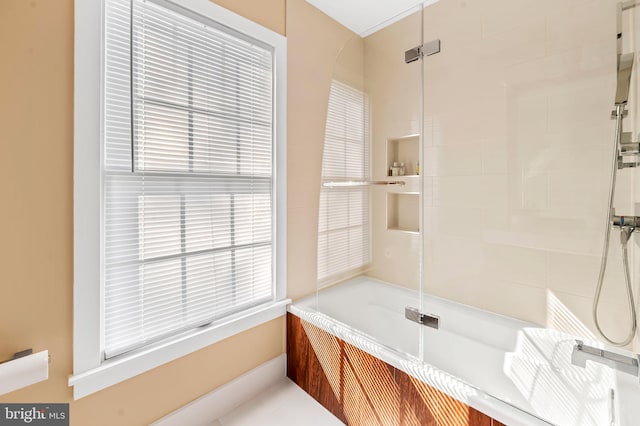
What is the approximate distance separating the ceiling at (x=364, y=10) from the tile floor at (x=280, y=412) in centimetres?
244

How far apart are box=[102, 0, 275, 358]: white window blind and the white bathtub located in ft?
2.06

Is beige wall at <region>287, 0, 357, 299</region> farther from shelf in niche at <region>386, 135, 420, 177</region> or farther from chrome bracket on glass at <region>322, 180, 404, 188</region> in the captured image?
shelf in niche at <region>386, 135, 420, 177</region>

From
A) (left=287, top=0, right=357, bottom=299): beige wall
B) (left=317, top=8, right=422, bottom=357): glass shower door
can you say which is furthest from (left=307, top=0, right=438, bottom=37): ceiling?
(left=317, top=8, right=422, bottom=357): glass shower door

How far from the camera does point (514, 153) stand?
1574 mm

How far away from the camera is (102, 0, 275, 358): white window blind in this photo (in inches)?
47.6

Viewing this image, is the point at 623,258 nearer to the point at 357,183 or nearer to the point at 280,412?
the point at 357,183

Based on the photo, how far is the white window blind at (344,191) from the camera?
6.18 ft

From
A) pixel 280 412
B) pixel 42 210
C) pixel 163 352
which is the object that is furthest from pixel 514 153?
pixel 42 210

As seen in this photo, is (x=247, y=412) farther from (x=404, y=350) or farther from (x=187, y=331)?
(x=404, y=350)

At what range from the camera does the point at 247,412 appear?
1556 millimetres

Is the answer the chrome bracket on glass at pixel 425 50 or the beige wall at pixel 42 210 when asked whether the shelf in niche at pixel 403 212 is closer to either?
the chrome bracket on glass at pixel 425 50

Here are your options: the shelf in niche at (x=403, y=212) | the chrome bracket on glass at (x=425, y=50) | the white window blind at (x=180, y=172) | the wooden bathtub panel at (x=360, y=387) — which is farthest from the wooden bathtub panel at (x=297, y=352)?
the chrome bracket on glass at (x=425, y=50)

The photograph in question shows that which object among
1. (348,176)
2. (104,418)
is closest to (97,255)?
(104,418)

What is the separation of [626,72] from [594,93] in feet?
0.43
